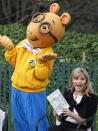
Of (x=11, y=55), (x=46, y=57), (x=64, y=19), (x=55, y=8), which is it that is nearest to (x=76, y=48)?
(x=55, y=8)

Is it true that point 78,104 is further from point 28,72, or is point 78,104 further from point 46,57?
point 28,72

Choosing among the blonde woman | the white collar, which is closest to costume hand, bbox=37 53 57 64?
the white collar

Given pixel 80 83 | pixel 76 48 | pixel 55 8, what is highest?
pixel 55 8

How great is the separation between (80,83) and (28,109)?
868 millimetres

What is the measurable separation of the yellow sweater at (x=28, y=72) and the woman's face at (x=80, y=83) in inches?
16.9

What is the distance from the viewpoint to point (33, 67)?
16.9 feet

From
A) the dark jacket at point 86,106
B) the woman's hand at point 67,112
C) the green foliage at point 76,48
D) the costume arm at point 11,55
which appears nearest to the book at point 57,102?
the woman's hand at point 67,112

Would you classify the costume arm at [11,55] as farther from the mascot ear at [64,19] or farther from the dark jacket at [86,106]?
the dark jacket at [86,106]

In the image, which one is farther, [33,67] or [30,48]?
[30,48]

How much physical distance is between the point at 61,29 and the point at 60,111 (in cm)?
124

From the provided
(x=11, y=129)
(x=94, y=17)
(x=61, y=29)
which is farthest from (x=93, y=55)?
(x=94, y=17)

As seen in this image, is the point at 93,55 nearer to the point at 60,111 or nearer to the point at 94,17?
the point at 60,111

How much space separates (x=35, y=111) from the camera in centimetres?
527

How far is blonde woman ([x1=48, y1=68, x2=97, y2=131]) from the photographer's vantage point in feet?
15.4
